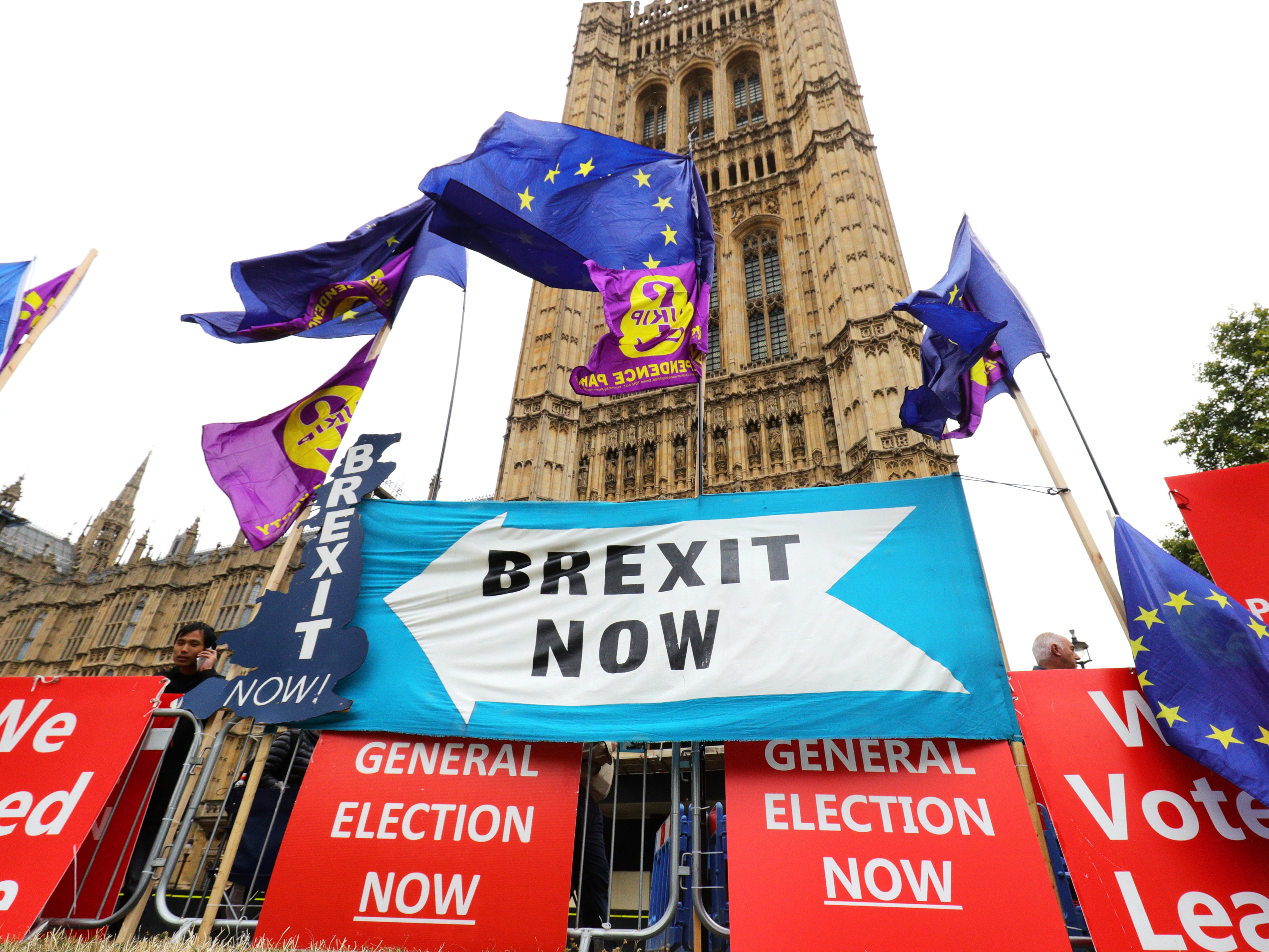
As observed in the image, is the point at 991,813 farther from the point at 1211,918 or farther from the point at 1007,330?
the point at 1007,330

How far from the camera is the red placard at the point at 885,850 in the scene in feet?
9.62

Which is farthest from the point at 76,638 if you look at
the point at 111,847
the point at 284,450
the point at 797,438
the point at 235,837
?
the point at 235,837

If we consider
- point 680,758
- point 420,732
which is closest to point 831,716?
point 680,758

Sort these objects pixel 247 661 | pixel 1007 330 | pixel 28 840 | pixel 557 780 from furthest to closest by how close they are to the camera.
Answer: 1. pixel 1007 330
2. pixel 247 661
3. pixel 557 780
4. pixel 28 840

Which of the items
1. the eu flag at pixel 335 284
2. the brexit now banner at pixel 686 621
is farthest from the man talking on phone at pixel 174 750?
the eu flag at pixel 335 284

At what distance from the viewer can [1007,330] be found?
16.8 ft

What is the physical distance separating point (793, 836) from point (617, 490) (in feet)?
68.5

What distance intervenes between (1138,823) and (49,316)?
10.7 m

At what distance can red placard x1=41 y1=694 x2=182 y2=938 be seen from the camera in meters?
3.53

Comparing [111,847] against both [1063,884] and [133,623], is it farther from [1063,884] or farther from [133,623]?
[133,623]

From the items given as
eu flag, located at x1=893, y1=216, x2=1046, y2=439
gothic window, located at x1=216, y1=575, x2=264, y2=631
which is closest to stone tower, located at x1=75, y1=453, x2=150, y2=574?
gothic window, located at x1=216, y1=575, x2=264, y2=631

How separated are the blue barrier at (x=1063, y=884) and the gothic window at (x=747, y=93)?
34.5 meters

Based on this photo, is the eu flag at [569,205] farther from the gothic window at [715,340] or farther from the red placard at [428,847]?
the gothic window at [715,340]

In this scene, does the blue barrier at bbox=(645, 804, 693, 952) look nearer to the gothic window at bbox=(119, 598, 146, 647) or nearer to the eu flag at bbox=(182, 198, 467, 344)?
the eu flag at bbox=(182, 198, 467, 344)
